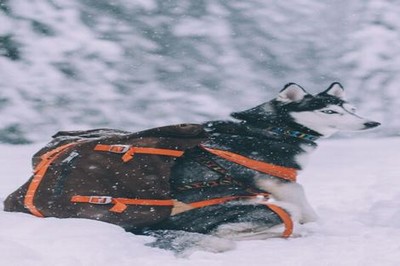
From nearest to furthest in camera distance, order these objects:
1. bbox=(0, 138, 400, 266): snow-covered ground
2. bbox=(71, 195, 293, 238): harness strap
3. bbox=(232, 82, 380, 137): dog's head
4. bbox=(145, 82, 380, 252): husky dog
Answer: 1. bbox=(0, 138, 400, 266): snow-covered ground
2. bbox=(71, 195, 293, 238): harness strap
3. bbox=(145, 82, 380, 252): husky dog
4. bbox=(232, 82, 380, 137): dog's head

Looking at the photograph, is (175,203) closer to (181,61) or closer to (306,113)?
(306,113)

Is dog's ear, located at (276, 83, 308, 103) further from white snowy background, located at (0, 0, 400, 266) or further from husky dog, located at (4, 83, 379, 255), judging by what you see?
white snowy background, located at (0, 0, 400, 266)

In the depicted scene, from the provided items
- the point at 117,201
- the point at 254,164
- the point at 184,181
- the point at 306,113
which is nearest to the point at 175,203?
the point at 184,181

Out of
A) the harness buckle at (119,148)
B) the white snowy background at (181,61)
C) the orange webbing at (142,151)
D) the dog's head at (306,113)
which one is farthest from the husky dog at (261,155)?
the white snowy background at (181,61)

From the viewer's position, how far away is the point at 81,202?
2127 millimetres

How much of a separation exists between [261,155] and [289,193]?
8.9 inches

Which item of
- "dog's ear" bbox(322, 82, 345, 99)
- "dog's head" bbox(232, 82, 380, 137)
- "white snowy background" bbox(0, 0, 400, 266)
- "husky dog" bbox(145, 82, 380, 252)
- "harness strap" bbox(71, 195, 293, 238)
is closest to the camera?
"harness strap" bbox(71, 195, 293, 238)

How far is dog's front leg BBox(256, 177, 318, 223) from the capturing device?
243 cm

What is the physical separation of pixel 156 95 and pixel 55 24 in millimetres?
1997

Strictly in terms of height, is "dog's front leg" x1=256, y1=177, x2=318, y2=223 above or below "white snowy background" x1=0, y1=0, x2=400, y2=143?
below

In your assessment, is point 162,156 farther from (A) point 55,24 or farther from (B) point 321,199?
(A) point 55,24

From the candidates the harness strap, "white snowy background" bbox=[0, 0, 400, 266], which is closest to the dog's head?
the harness strap

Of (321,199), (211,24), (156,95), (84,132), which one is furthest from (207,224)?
(211,24)

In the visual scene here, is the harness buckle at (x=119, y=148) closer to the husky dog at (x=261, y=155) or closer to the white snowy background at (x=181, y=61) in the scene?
the husky dog at (x=261, y=155)
